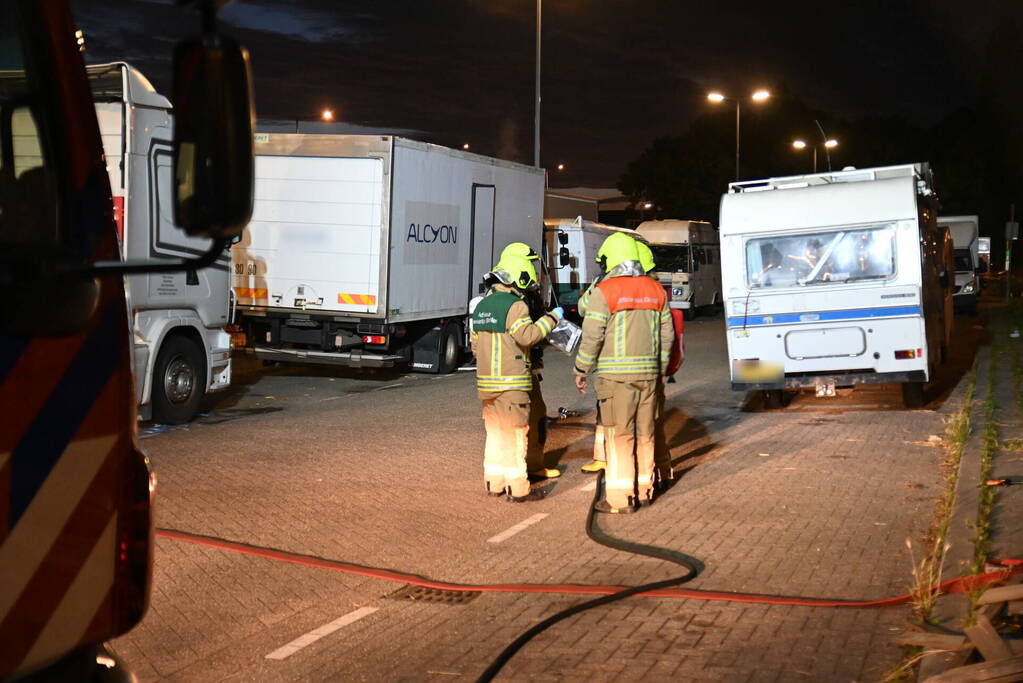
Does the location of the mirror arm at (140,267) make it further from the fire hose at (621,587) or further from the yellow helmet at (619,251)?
the yellow helmet at (619,251)

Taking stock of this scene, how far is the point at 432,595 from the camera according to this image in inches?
253

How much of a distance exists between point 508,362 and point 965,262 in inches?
1146

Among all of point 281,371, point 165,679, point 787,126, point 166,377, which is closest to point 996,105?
point 787,126

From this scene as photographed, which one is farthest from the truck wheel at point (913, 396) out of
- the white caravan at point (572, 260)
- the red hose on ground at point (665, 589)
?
the white caravan at point (572, 260)

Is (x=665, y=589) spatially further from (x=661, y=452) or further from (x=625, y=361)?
(x=661, y=452)

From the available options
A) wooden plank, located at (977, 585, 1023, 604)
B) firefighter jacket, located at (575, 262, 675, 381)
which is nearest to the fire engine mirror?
wooden plank, located at (977, 585, 1023, 604)

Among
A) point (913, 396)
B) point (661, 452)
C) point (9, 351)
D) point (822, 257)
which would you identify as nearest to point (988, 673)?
point (9, 351)

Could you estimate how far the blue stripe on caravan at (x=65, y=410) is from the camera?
2.49m

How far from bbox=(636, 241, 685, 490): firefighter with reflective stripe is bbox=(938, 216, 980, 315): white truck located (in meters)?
27.2

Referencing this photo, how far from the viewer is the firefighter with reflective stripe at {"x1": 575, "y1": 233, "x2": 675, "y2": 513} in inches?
333

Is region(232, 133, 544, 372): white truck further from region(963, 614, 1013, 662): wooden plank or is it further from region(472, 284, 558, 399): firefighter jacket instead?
region(963, 614, 1013, 662): wooden plank

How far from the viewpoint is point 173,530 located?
779 centimetres

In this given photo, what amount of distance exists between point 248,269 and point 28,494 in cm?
1499

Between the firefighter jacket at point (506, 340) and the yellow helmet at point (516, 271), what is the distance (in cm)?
8
